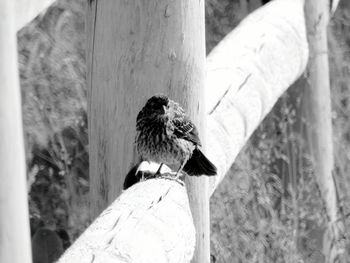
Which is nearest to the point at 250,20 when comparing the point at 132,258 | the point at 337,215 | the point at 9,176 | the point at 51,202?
the point at 337,215

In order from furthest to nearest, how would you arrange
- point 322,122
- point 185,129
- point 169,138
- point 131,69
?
point 322,122
point 169,138
point 185,129
point 131,69

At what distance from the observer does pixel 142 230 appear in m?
2.07

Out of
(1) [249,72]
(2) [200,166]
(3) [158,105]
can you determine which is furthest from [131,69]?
(1) [249,72]

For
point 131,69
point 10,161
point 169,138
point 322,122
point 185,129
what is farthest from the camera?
point 322,122

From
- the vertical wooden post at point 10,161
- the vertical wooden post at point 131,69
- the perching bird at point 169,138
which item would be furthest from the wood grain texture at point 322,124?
the vertical wooden post at point 10,161

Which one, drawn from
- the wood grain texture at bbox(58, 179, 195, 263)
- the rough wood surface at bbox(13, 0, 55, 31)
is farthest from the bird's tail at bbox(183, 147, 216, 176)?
the rough wood surface at bbox(13, 0, 55, 31)

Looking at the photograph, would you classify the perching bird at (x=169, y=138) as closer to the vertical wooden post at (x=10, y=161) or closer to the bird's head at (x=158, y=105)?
the bird's head at (x=158, y=105)

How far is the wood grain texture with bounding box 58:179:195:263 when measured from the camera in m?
1.82

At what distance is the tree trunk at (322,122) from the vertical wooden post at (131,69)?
189 centimetres

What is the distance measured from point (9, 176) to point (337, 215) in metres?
3.81

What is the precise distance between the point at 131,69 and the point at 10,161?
155cm

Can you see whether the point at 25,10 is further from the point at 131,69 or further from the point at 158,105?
the point at 158,105

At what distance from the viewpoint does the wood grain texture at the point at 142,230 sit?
1.82 metres

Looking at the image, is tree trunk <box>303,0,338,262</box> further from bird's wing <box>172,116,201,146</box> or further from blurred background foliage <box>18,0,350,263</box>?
bird's wing <box>172,116,201,146</box>
